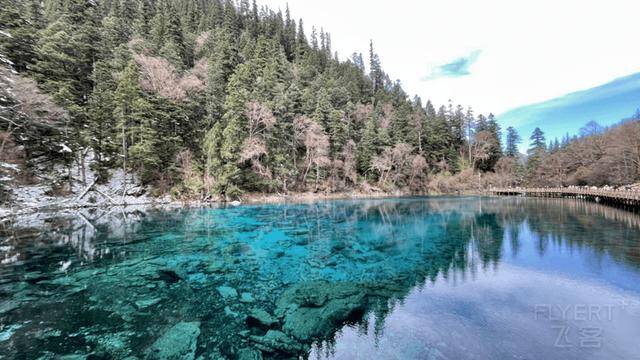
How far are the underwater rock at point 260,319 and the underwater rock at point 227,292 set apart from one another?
3.43 feet

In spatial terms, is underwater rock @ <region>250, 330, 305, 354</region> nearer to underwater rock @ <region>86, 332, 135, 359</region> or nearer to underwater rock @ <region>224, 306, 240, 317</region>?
underwater rock @ <region>224, 306, 240, 317</region>

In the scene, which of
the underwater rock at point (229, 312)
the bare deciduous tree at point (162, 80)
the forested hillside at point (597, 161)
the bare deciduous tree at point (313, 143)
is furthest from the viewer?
the bare deciduous tree at point (313, 143)

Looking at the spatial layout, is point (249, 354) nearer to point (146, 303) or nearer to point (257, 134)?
point (146, 303)

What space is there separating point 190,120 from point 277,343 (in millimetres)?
32210

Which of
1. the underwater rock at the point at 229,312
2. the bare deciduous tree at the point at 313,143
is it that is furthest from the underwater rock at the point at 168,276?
the bare deciduous tree at the point at 313,143

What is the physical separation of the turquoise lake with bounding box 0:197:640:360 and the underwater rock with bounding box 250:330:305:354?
32mm

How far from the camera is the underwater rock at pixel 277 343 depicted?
4589 mm

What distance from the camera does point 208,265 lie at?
9203mm

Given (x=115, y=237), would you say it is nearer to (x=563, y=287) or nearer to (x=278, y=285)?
(x=278, y=285)

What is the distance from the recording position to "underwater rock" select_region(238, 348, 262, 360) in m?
4.32

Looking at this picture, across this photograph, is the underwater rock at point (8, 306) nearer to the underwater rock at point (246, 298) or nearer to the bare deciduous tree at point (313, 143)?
the underwater rock at point (246, 298)

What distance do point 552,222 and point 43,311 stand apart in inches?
961

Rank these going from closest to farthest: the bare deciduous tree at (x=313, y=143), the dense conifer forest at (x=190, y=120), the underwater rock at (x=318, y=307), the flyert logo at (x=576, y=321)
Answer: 1. the flyert logo at (x=576, y=321)
2. the underwater rock at (x=318, y=307)
3. the dense conifer forest at (x=190, y=120)
4. the bare deciduous tree at (x=313, y=143)

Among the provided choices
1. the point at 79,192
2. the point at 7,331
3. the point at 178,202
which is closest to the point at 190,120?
the point at 178,202
